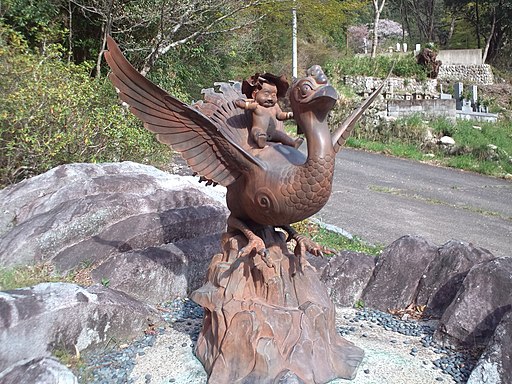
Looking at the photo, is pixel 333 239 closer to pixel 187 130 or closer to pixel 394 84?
pixel 187 130

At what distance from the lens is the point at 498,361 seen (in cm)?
296

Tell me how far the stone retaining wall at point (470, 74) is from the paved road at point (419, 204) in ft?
37.7

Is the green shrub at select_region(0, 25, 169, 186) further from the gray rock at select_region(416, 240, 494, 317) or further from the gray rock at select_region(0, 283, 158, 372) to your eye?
Answer: the gray rock at select_region(416, 240, 494, 317)

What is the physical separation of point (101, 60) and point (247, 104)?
27.9 feet

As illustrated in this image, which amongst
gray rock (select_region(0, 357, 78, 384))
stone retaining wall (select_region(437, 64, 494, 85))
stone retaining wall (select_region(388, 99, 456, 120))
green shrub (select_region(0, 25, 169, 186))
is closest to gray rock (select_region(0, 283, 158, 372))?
gray rock (select_region(0, 357, 78, 384))

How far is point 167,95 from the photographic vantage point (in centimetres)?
291

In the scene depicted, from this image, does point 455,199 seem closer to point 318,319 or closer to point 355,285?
point 355,285

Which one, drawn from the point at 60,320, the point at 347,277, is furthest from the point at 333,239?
the point at 60,320

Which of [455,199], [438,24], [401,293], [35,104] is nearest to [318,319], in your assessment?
[401,293]

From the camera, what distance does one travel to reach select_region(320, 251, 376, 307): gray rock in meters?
4.41

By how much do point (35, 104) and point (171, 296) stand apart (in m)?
3.69

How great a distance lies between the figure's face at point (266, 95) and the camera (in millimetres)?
3166

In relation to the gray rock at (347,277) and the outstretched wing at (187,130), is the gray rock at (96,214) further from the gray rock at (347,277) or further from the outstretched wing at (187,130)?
the outstretched wing at (187,130)

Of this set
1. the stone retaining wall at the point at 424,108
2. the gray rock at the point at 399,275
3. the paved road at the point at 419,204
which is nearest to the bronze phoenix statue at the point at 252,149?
the gray rock at the point at 399,275
